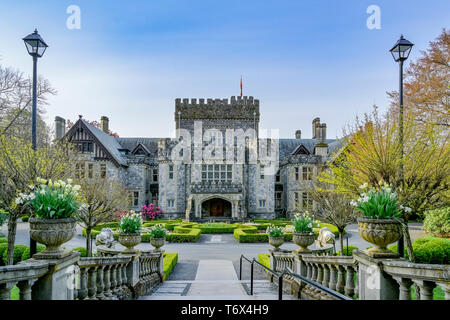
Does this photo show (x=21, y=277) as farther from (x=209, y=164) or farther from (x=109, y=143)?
(x=109, y=143)

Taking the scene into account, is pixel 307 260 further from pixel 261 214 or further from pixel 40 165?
pixel 261 214

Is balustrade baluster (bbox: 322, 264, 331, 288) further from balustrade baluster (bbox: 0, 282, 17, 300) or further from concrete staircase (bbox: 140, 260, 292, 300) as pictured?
balustrade baluster (bbox: 0, 282, 17, 300)

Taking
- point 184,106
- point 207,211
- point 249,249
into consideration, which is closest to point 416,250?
point 249,249

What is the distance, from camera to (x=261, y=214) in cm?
3400

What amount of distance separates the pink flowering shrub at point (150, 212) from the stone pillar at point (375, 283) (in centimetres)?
2991

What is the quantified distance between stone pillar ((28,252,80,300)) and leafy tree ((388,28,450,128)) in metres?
14.4

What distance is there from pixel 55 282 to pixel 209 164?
30.1m

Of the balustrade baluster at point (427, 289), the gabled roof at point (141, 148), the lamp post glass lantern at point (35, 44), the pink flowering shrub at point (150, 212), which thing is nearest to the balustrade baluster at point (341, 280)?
the balustrade baluster at point (427, 289)

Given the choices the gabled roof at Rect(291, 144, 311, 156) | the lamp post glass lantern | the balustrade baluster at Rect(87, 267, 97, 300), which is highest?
the lamp post glass lantern

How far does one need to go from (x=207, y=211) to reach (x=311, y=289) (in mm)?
28719

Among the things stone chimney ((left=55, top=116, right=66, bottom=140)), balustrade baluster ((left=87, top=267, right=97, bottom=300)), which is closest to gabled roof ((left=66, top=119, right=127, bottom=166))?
stone chimney ((left=55, top=116, right=66, bottom=140))

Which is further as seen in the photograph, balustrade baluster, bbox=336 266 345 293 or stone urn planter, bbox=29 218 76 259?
balustrade baluster, bbox=336 266 345 293

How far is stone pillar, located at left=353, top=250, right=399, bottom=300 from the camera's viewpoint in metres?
4.35
